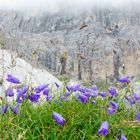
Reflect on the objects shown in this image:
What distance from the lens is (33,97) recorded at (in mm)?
4668

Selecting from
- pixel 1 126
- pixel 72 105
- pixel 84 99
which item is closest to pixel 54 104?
pixel 72 105

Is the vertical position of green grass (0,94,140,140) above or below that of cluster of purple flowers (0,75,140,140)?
below

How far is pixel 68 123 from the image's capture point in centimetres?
510

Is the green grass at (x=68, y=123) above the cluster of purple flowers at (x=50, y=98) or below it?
below

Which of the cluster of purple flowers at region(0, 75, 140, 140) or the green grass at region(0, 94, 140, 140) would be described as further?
the green grass at region(0, 94, 140, 140)

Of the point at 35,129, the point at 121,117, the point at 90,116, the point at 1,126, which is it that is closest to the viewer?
the point at 1,126

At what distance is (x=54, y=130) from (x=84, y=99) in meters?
0.81

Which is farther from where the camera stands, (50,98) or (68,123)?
(50,98)

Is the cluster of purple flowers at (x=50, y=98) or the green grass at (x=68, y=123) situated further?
the green grass at (x=68, y=123)

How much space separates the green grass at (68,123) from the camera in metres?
4.60

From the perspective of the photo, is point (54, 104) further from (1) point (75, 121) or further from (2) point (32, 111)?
(1) point (75, 121)

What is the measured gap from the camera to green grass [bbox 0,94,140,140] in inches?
181

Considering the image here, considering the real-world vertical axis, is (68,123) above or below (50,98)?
below

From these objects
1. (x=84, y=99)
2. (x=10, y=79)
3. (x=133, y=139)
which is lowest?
(x=133, y=139)
